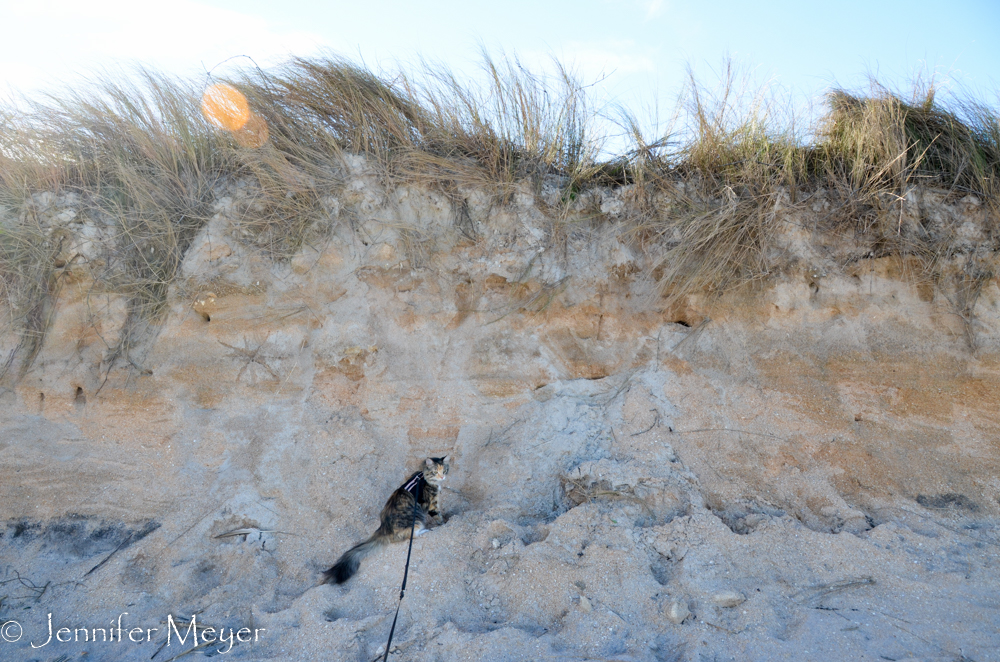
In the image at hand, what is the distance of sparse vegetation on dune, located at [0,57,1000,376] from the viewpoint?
382 centimetres

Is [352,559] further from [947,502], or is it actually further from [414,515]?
[947,502]

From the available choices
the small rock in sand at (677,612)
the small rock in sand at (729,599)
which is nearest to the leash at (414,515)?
the small rock in sand at (677,612)

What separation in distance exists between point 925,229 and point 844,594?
2364 mm

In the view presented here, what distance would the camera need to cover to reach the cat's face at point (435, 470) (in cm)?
363

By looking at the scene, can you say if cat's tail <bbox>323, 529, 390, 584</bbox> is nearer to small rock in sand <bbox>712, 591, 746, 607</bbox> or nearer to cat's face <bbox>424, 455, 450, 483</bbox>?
cat's face <bbox>424, 455, 450, 483</bbox>

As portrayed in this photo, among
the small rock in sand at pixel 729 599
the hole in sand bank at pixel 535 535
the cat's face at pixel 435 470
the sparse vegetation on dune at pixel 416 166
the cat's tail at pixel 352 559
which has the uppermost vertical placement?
the sparse vegetation on dune at pixel 416 166

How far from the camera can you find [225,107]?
4441 millimetres

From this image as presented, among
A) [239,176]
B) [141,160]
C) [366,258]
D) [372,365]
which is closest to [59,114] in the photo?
[141,160]

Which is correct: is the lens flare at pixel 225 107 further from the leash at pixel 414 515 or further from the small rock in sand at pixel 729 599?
the small rock in sand at pixel 729 599

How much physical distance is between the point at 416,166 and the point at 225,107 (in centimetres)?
161

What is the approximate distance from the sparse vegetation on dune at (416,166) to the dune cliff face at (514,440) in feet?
0.51

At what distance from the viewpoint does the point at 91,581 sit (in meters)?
3.48

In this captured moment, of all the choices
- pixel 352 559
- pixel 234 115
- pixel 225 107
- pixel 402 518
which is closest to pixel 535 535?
pixel 402 518

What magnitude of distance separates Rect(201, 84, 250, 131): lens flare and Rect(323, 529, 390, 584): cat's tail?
10.3ft
